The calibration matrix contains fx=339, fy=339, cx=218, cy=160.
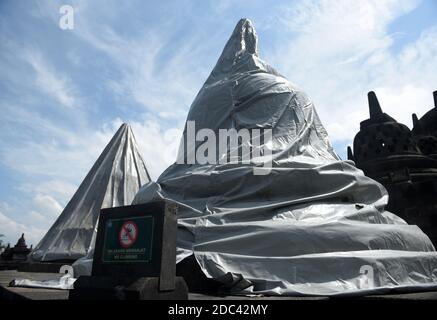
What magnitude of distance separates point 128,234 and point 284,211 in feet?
8.15

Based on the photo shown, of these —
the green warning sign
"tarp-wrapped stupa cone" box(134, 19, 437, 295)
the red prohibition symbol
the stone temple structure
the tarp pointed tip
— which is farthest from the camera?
the tarp pointed tip

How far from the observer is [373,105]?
17.0m

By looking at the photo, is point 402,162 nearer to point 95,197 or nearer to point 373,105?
point 373,105

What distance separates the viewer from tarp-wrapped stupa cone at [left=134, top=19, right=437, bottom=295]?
390 cm

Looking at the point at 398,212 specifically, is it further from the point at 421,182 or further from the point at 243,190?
the point at 243,190

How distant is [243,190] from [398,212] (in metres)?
9.60

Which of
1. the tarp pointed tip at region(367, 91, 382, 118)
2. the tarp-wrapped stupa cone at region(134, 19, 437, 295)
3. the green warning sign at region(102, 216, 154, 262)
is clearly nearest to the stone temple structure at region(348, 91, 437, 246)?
the tarp pointed tip at region(367, 91, 382, 118)

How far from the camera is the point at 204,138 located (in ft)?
24.9

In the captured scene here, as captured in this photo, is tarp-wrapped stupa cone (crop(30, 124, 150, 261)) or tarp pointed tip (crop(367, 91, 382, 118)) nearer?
tarp-wrapped stupa cone (crop(30, 124, 150, 261))

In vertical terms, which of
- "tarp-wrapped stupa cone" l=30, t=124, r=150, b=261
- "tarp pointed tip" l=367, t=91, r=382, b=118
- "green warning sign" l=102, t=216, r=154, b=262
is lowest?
"green warning sign" l=102, t=216, r=154, b=262

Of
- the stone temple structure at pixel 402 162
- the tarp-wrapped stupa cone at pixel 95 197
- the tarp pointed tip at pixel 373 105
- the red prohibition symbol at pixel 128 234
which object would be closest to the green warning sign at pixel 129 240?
the red prohibition symbol at pixel 128 234

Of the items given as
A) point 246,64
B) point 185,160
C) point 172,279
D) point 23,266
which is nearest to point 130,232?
point 172,279

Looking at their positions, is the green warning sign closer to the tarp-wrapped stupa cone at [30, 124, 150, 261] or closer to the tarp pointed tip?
the tarp-wrapped stupa cone at [30, 124, 150, 261]
